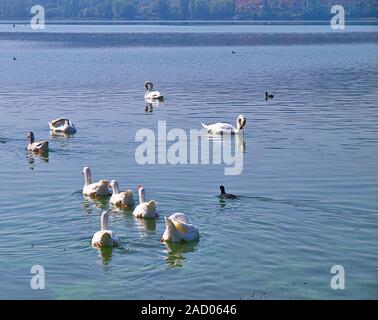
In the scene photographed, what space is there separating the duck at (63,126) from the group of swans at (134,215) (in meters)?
9.39

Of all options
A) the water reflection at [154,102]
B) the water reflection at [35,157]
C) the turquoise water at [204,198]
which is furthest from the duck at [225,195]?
the water reflection at [154,102]

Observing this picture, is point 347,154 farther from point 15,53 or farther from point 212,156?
point 15,53

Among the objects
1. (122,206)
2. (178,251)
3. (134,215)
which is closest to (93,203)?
(122,206)

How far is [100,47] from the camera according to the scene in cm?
10575

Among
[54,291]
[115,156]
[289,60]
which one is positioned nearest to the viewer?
[54,291]

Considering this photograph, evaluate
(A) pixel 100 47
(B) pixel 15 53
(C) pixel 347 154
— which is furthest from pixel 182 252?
(A) pixel 100 47

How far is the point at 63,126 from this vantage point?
116 ft

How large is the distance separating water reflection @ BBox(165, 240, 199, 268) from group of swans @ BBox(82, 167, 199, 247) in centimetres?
12

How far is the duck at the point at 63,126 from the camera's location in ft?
116

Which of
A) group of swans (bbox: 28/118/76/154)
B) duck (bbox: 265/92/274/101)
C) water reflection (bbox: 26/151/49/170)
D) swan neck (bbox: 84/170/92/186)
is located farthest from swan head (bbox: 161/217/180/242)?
duck (bbox: 265/92/274/101)

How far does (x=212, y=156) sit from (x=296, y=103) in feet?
50.9

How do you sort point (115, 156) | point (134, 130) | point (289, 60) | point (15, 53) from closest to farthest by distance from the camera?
point (115, 156) < point (134, 130) < point (289, 60) < point (15, 53)
